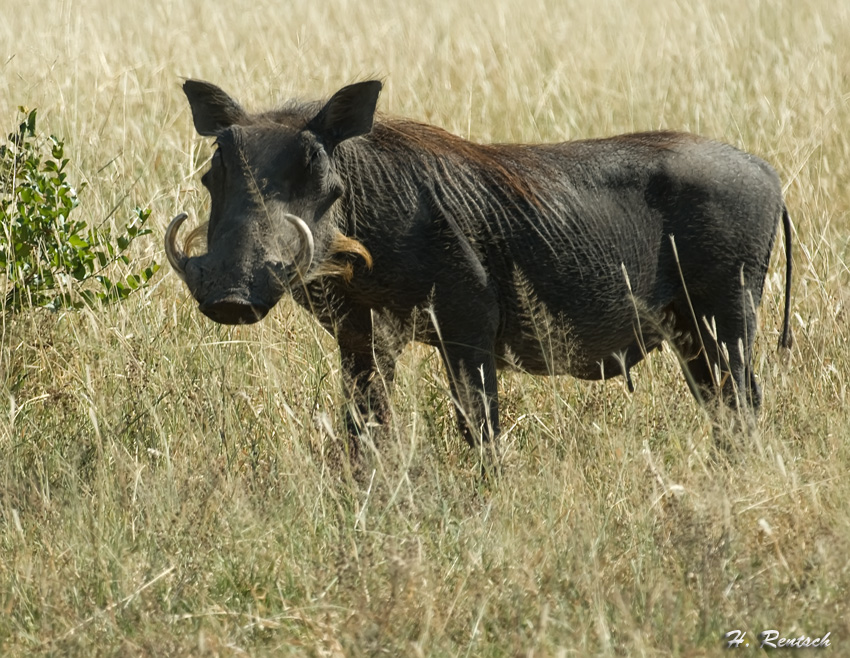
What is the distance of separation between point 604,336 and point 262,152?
1.28 metres

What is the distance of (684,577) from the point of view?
2613 mm

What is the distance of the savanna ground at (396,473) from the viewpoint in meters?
2.51

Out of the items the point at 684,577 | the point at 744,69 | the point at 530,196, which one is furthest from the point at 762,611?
the point at 744,69

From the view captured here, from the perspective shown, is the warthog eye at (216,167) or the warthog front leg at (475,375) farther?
the warthog front leg at (475,375)

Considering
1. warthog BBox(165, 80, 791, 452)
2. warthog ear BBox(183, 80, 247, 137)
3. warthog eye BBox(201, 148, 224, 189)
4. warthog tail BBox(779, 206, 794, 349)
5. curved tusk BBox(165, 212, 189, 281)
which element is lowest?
warthog tail BBox(779, 206, 794, 349)

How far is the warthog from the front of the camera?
326 cm

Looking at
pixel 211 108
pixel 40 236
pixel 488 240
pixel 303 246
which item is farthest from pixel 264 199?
pixel 40 236

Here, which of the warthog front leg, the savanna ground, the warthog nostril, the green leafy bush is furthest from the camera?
the green leafy bush

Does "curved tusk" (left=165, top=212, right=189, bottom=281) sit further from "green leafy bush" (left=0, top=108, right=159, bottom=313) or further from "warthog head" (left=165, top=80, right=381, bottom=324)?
"green leafy bush" (left=0, top=108, right=159, bottom=313)

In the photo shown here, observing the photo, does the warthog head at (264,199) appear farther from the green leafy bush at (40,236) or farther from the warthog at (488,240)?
the green leafy bush at (40,236)

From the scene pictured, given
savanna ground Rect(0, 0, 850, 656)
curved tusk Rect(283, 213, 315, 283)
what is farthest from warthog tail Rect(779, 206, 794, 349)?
curved tusk Rect(283, 213, 315, 283)

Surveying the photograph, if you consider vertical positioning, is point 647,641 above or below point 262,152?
below

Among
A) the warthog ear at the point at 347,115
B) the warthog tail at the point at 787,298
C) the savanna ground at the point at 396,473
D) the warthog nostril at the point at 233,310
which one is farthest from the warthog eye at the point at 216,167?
the warthog tail at the point at 787,298

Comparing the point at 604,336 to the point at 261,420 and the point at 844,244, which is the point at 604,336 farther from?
the point at 844,244
